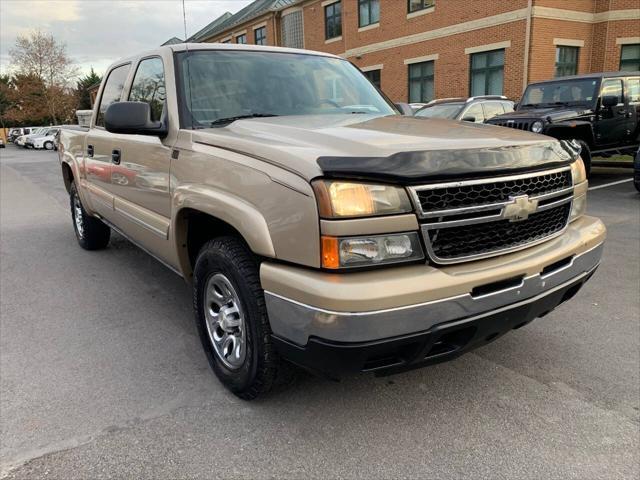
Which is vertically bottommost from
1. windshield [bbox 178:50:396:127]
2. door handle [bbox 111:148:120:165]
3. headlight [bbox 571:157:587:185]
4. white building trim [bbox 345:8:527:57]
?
headlight [bbox 571:157:587:185]

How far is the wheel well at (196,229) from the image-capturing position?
302 cm

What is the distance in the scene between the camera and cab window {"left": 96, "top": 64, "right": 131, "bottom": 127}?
14.8 ft

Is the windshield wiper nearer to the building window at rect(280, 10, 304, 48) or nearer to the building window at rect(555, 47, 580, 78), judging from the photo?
the building window at rect(555, 47, 580, 78)

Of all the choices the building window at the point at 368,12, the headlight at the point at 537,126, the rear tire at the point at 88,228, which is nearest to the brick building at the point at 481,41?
the building window at the point at 368,12

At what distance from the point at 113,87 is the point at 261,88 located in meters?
2.05

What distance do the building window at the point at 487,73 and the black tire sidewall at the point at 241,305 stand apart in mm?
17865

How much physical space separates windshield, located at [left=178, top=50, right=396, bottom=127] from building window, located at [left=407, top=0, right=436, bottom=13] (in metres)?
18.6

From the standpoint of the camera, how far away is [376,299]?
2.00m

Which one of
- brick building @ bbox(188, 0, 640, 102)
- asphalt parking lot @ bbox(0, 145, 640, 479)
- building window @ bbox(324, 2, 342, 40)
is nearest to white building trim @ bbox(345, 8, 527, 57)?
brick building @ bbox(188, 0, 640, 102)

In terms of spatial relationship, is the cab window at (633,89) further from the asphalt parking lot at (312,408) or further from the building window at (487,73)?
the asphalt parking lot at (312,408)

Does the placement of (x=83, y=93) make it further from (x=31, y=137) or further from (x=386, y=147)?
(x=386, y=147)

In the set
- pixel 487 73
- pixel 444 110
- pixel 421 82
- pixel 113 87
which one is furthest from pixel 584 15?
pixel 113 87

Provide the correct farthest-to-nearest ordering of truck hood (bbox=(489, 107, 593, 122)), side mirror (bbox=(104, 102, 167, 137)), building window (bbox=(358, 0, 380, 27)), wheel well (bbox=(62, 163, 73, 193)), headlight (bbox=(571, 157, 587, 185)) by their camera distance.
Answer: building window (bbox=(358, 0, 380, 27))
truck hood (bbox=(489, 107, 593, 122))
wheel well (bbox=(62, 163, 73, 193))
side mirror (bbox=(104, 102, 167, 137))
headlight (bbox=(571, 157, 587, 185))

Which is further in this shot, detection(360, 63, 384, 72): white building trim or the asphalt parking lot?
detection(360, 63, 384, 72): white building trim
